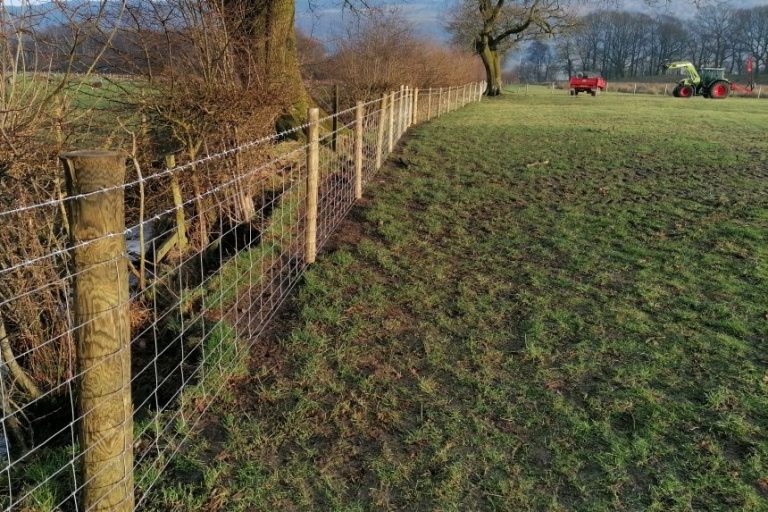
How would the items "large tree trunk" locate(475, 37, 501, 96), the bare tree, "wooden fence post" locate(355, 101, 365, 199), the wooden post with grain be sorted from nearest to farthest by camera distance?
1. the wooden post with grain
2. "wooden fence post" locate(355, 101, 365, 199)
3. the bare tree
4. "large tree trunk" locate(475, 37, 501, 96)

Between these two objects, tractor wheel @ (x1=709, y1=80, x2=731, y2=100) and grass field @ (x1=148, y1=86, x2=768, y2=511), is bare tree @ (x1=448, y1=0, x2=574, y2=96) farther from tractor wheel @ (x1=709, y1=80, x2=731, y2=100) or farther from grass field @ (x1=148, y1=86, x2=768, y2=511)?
grass field @ (x1=148, y1=86, x2=768, y2=511)

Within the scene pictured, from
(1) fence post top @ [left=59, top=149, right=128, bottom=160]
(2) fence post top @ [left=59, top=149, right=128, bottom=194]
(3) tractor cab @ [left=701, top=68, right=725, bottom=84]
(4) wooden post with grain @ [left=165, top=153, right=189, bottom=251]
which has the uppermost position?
(3) tractor cab @ [left=701, top=68, right=725, bottom=84]

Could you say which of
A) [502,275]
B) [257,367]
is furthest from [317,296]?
[502,275]

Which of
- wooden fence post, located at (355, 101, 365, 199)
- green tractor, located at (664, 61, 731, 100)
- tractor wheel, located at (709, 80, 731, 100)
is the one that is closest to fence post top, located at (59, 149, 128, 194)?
wooden fence post, located at (355, 101, 365, 199)

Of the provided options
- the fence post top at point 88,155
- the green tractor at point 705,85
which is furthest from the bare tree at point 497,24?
the fence post top at point 88,155

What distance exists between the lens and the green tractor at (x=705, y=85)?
128 feet

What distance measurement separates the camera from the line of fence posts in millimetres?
2234

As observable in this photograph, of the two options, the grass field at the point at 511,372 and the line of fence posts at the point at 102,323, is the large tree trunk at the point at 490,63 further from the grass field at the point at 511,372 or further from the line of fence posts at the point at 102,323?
the line of fence posts at the point at 102,323

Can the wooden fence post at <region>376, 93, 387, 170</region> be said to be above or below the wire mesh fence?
above

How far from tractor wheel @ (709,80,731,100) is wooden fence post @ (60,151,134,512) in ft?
144

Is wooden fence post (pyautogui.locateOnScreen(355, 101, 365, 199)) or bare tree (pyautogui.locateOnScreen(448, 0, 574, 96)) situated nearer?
wooden fence post (pyautogui.locateOnScreen(355, 101, 365, 199))

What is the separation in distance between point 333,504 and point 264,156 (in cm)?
518

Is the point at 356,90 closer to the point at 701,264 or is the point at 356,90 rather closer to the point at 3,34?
the point at 701,264

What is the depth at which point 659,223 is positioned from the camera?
6.97 m
